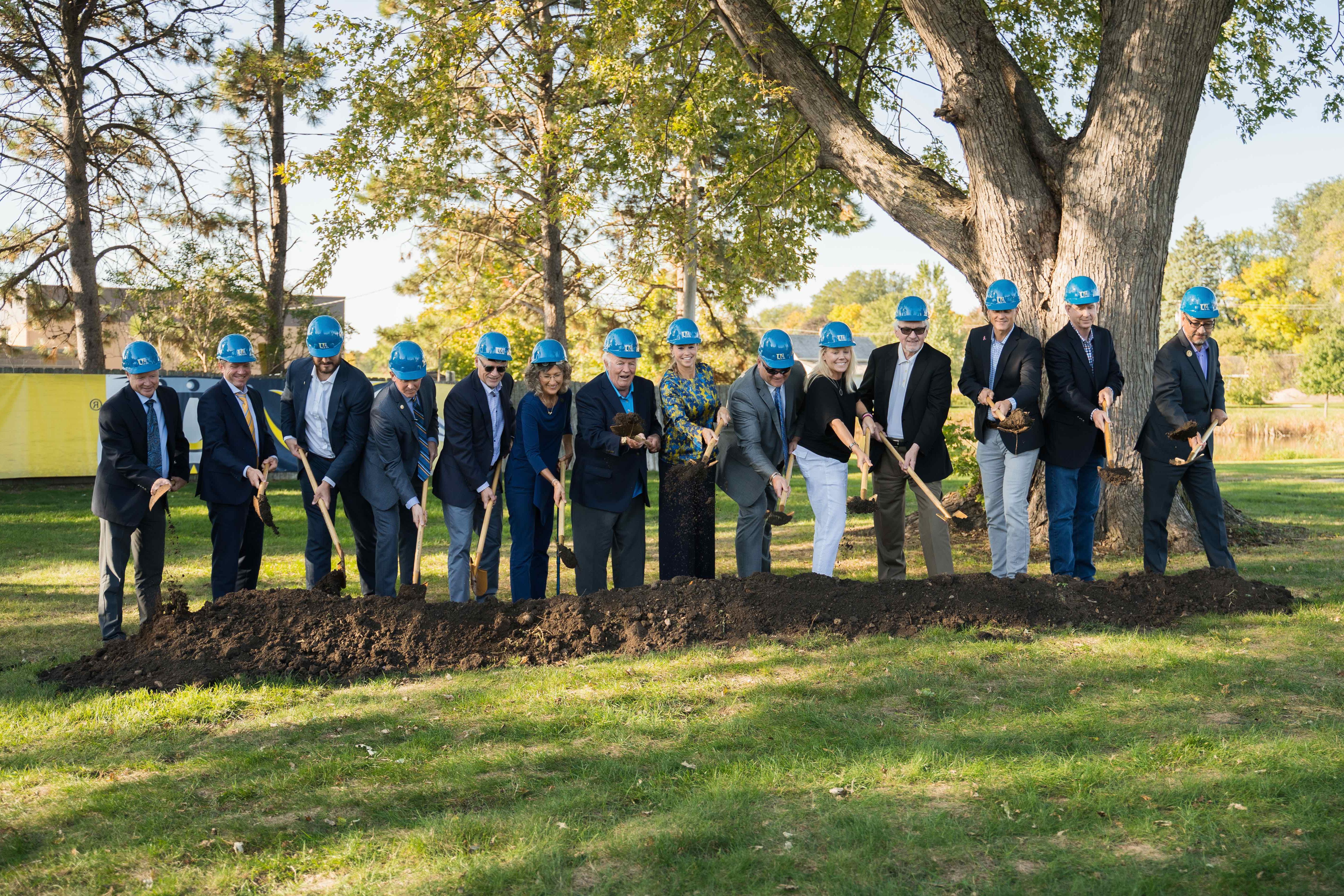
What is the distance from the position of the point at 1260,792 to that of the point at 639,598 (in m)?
3.50

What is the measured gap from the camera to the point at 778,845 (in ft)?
11.7

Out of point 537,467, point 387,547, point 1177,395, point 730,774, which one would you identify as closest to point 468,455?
point 537,467

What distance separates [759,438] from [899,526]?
1.33 m

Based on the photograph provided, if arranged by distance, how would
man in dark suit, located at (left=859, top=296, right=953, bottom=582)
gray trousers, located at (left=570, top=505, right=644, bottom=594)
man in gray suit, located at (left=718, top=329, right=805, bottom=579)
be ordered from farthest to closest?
man in dark suit, located at (left=859, top=296, right=953, bottom=582), man in gray suit, located at (left=718, top=329, right=805, bottom=579), gray trousers, located at (left=570, top=505, right=644, bottom=594)

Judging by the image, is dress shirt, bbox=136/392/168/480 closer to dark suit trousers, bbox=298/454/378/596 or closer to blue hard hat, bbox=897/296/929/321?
dark suit trousers, bbox=298/454/378/596

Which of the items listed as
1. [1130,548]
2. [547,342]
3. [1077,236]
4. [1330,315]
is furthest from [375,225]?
[1330,315]

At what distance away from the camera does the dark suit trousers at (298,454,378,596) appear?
7.32 metres

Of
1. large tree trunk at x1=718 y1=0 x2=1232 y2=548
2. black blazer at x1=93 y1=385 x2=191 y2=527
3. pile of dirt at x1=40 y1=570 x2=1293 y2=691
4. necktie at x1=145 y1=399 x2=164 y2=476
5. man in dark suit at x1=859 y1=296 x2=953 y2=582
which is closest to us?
pile of dirt at x1=40 y1=570 x2=1293 y2=691

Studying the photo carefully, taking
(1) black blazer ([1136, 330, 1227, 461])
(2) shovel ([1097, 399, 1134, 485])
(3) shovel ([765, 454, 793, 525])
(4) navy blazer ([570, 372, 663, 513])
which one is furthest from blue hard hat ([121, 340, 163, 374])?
(1) black blazer ([1136, 330, 1227, 461])

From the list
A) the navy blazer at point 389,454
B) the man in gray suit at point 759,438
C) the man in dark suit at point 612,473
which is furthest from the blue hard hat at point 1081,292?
the navy blazer at point 389,454

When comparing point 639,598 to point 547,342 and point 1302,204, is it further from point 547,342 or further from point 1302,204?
point 1302,204

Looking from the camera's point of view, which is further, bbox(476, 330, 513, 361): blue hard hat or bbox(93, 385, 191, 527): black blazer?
bbox(476, 330, 513, 361): blue hard hat

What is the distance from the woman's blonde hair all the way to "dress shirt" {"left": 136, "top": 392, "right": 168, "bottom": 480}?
2.36 metres

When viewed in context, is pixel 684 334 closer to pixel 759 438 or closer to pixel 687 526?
pixel 759 438
